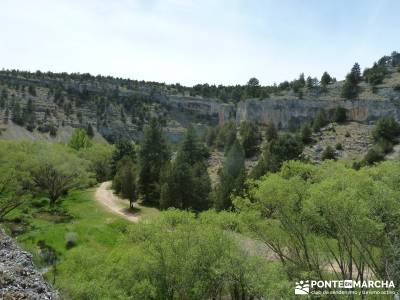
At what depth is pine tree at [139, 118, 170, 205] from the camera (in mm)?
54969

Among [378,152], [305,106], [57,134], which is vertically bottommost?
[57,134]

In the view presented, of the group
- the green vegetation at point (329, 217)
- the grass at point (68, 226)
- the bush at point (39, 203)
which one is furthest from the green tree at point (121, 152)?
the green vegetation at point (329, 217)

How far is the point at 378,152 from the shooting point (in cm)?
6319

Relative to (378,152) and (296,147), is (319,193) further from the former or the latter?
(378,152)

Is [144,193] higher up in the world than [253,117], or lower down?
lower down

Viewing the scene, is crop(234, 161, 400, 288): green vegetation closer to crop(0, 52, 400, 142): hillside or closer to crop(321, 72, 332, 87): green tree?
crop(0, 52, 400, 142): hillside

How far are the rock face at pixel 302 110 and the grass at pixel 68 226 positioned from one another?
58974mm

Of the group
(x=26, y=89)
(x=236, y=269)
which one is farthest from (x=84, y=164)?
(x=26, y=89)

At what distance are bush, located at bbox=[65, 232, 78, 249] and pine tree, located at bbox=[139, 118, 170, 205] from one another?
14879 mm

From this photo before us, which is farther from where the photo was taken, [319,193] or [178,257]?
[178,257]

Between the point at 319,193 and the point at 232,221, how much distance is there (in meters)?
8.10

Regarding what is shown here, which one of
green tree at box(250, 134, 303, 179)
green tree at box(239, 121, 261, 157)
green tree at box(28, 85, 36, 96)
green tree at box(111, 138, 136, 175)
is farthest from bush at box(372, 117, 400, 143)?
green tree at box(28, 85, 36, 96)

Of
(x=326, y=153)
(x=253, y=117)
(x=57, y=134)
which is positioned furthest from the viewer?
(x=57, y=134)

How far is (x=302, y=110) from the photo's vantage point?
104125 millimetres
